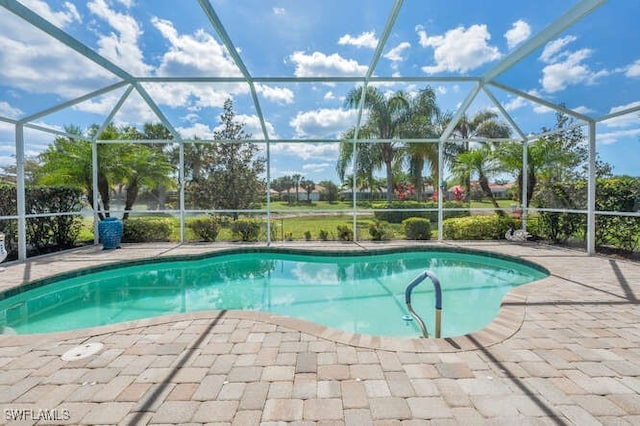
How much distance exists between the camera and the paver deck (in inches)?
76.5

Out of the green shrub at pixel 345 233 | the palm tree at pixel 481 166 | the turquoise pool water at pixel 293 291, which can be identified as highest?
the palm tree at pixel 481 166

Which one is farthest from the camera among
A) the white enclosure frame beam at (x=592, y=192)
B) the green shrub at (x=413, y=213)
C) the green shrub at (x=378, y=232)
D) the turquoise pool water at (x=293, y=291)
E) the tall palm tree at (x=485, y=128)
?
the tall palm tree at (x=485, y=128)

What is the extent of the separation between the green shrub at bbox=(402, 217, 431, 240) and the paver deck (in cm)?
550

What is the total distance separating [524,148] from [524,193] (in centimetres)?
120

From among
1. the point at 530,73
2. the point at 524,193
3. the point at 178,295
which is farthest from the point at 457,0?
the point at 178,295

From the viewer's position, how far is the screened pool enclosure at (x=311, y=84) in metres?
4.92

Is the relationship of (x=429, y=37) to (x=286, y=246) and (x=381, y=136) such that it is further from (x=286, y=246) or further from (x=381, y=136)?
(x=381, y=136)

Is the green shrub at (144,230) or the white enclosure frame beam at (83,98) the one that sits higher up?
the white enclosure frame beam at (83,98)

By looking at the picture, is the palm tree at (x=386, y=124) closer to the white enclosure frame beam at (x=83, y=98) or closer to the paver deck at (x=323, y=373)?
the white enclosure frame beam at (x=83, y=98)

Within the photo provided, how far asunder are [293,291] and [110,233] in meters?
5.08

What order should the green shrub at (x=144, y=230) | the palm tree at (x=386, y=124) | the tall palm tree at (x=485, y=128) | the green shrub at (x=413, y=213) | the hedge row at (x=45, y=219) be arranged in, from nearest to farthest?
the hedge row at (x=45, y=219) < the green shrub at (x=144, y=230) < the green shrub at (x=413, y=213) < the palm tree at (x=386, y=124) < the tall palm tree at (x=485, y=128)

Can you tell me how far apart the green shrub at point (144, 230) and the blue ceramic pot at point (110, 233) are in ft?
3.00

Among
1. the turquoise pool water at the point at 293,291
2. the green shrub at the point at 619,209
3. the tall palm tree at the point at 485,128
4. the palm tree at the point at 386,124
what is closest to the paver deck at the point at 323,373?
the turquoise pool water at the point at 293,291

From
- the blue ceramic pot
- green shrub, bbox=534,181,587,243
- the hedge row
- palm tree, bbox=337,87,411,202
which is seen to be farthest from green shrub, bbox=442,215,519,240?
the hedge row
